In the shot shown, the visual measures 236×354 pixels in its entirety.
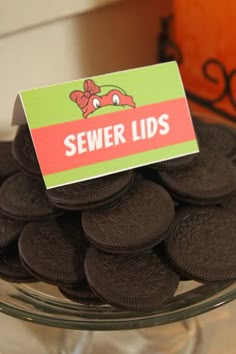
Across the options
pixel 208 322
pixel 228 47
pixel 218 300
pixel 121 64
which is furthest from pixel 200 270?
pixel 121 64

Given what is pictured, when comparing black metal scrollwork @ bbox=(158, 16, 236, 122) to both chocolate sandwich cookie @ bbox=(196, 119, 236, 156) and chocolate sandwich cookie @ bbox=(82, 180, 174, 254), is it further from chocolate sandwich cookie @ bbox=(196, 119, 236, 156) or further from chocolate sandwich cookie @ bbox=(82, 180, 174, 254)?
chocolate sandwich cookie @ bbox=(82, 180, 174, 254)

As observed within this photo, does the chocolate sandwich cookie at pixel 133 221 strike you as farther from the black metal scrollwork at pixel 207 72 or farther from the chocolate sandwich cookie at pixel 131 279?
the black metal scrollwork at pixel 207 72

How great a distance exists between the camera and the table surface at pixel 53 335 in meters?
0.77

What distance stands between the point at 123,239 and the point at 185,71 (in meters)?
0.58

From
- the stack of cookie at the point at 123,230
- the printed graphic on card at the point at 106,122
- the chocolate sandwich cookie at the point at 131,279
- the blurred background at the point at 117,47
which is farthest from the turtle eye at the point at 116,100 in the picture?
the blurred background at the point at 117,47

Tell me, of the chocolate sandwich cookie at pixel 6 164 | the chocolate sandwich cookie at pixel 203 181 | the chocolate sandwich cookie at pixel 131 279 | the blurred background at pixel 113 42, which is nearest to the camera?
the chocolate sandwich cookie at pixel 131 279

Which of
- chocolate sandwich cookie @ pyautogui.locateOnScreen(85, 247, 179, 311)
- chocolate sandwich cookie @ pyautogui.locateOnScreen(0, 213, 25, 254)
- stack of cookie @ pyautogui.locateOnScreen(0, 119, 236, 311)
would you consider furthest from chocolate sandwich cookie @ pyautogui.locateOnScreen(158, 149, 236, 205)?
chocolate sandwich cookie @ pyautogui.locateOnScreen(0, 213, 25, 254)

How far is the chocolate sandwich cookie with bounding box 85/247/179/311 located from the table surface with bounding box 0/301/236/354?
22 cm

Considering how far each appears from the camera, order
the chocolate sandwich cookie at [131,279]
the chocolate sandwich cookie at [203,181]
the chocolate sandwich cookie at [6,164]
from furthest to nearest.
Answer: the chocolate sandwich cookie at [6,164]
the chocolate sandwich cookie at [203,181]
the chocolate sandwich cookie at [131,279]

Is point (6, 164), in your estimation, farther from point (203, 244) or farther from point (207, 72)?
point (207, 72)

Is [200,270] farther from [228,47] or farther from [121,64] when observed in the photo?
[121,64]

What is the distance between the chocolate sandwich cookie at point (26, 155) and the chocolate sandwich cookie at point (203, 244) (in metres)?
0.22

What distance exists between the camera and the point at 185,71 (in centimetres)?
108

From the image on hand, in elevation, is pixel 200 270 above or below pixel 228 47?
below
